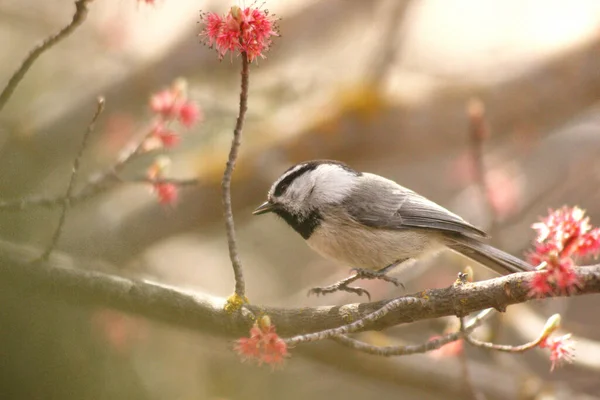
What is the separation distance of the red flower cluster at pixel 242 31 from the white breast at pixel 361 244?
4.16ft

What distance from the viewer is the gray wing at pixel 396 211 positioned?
3168 millimetres

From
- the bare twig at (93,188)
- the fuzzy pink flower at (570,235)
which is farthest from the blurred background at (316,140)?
the fuzzy pink flower at (570,235)

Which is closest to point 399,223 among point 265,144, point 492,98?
point 265,144

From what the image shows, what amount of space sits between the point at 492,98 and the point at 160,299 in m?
3.24

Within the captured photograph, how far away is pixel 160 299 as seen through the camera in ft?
7.97

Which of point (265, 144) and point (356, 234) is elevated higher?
point (265, 144)

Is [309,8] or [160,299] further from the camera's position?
[309,8]

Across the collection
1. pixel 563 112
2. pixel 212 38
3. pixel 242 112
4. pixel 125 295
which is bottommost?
pixel 125 295

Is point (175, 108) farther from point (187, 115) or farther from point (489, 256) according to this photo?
point (489, 256)

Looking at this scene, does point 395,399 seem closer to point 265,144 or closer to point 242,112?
point 265,144

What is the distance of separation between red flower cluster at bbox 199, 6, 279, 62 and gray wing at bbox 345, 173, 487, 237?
1.34m

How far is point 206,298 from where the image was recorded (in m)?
2.44

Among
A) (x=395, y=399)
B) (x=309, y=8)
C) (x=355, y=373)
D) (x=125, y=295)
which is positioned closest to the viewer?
(x=125, y=295)

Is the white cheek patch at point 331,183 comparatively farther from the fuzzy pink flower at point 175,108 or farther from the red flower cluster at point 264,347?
the red flower cluster at point 264,347
